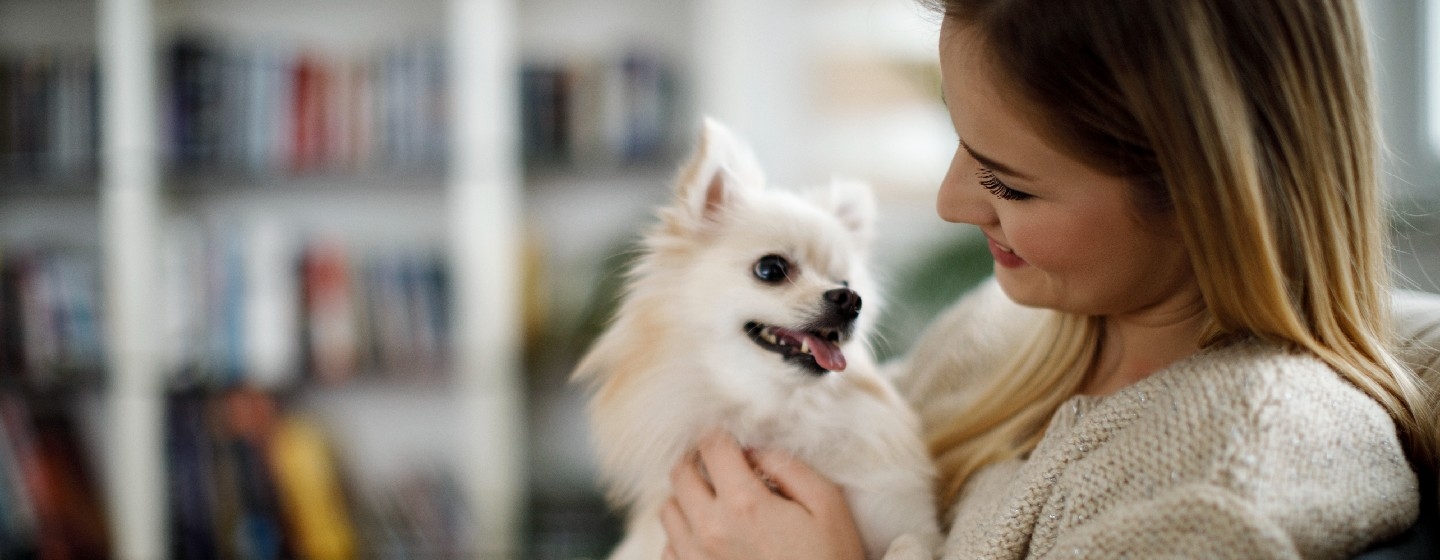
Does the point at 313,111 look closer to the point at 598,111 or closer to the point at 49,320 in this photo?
the point at 598,111

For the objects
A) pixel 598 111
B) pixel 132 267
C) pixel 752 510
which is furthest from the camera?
pixel 598 111

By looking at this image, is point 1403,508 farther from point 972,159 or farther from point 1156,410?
point 972,159

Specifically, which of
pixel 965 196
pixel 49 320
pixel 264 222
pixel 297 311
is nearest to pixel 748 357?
pixel 965 196

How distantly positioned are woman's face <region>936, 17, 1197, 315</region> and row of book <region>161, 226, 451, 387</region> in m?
1.84

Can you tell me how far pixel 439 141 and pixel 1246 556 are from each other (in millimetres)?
Answer: 2152

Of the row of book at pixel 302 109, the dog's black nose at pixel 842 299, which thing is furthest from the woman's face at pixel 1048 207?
the row of book at pixel 302 109

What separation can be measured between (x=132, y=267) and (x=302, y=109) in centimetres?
60

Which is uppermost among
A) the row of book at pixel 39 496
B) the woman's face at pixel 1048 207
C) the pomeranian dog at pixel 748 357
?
the woman's face at pixel 1048 207

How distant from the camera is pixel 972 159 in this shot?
0.82m

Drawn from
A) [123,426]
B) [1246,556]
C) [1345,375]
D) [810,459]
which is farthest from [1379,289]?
[123,426]

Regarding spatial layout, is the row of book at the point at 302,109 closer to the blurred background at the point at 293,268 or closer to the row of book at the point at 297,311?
the blurred background at the point at 293,268

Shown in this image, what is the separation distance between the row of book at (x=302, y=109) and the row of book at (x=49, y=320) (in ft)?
1.39

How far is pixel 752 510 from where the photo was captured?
929 millimetres

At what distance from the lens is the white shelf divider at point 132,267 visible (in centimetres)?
220
